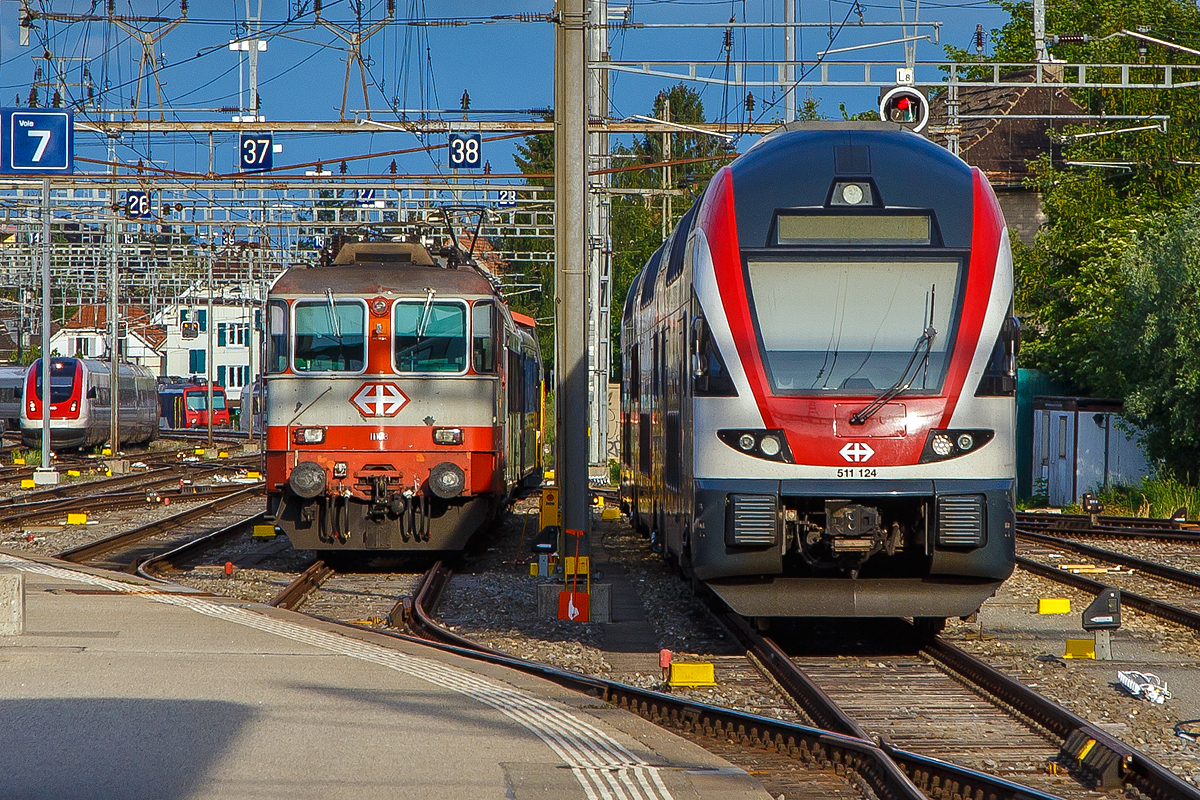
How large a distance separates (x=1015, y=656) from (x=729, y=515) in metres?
2.55

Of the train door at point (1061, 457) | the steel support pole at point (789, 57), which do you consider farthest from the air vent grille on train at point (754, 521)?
the train door at point (1061, 457)

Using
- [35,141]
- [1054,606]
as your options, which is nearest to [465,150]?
[35,141]

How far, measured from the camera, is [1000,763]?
6672 millimetres

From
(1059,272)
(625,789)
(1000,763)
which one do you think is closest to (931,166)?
(1000,763)

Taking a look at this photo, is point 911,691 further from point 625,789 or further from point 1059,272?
point 1059,272

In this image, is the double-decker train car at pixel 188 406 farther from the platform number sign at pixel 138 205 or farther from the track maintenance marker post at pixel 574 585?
the track maintenance marker post at pixel 574 585

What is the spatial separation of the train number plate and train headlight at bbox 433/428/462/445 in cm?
689

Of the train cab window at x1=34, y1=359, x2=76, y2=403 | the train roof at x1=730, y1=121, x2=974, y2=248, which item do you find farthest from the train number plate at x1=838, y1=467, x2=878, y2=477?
the train cab window at x1=34, y1=359, x2=76, y2=403

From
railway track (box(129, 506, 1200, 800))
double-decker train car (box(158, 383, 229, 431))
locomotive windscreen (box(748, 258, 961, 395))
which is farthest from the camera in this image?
double-decker train car (box(158, 383, 229, 431))

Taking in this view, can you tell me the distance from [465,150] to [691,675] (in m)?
18.8

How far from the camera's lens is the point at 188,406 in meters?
71.4

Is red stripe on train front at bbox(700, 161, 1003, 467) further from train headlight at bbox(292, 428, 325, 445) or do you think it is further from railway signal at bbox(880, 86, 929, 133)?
railway signal at bbox(880, 86, 929, 133)

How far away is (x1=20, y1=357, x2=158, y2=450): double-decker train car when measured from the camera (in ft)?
131

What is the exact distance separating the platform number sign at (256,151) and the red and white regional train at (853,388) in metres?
17.0
